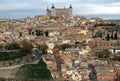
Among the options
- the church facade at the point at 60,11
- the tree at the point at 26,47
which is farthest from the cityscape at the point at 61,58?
the church facade at the point at 60,11

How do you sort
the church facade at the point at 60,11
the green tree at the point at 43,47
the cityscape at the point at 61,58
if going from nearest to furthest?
the cityscape at the point at 61,58
the green tree at the point at 43,47
the church facade at the point at 60,11

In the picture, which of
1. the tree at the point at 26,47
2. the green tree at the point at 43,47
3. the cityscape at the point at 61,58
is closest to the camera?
the cityscape at the point at 61,58

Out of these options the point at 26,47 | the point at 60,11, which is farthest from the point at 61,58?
the point at 60,11

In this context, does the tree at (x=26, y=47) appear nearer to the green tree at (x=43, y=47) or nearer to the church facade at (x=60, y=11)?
the green tree at (x=43, y=47)

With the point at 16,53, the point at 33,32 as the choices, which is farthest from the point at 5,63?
the point at 33,32

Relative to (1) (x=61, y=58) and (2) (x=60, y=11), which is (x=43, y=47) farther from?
(2) (x=60, y=11)

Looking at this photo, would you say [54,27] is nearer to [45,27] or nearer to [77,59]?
[45,27]

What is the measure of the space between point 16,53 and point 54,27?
25.6m

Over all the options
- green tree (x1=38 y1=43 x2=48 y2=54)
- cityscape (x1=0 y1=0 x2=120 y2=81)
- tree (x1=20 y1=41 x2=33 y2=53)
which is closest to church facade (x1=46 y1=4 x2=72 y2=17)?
cityscape (x1=0 y1=0 x2=120 y2=81)

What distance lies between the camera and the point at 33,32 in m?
64.4

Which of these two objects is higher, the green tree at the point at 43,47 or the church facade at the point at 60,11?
the green tree at the point at 43,47

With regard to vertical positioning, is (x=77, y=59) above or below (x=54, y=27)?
above

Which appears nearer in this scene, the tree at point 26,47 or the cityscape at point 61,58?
the cityscape at point 61,58

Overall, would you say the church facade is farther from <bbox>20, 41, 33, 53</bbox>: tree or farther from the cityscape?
<bbox>20, 41, 33, 53</bbox>: tree
